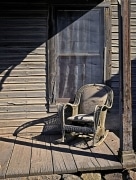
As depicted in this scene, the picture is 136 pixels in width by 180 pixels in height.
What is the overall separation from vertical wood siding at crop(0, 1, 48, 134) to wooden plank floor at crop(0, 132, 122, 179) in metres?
0.46

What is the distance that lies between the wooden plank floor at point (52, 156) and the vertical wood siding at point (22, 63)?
455mm

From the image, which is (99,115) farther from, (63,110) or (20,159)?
(20,159)

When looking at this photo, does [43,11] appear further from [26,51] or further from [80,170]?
[80,170]

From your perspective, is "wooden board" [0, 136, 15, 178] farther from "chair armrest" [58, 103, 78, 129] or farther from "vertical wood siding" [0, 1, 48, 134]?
"chair armrest" [58, 103, 78, 129]

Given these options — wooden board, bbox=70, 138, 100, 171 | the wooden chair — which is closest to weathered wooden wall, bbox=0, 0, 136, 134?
the wooden chair

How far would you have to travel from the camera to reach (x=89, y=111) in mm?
4789

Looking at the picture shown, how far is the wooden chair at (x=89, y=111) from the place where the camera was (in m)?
4.25

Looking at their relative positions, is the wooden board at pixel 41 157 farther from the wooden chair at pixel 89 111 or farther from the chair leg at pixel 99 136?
the chair leg at pixel 99 136

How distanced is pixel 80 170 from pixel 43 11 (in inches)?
102

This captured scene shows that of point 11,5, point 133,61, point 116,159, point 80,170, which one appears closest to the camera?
point 80,170

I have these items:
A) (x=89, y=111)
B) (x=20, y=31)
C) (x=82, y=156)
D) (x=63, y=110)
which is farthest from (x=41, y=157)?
(x=20, y=31)

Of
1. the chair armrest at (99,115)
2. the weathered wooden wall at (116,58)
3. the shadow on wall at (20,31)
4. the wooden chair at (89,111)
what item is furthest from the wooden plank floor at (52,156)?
the shadow on wall at (20,31)

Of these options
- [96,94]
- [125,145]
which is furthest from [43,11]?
[125,145]

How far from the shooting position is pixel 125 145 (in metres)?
3.62
